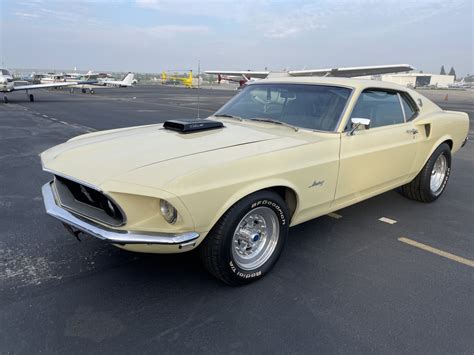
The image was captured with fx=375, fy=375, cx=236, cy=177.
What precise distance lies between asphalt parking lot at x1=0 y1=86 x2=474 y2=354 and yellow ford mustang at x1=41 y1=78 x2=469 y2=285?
14.8 inches

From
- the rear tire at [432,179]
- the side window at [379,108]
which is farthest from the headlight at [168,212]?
the rear tire at [432,179]

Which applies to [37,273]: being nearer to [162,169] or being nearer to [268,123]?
[162,169]

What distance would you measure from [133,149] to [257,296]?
1484mm

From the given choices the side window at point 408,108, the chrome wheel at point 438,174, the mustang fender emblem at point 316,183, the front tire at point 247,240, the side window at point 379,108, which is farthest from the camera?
the chrome wheel at point 438,174

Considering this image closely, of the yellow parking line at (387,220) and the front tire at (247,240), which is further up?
the front tire at (247,240)

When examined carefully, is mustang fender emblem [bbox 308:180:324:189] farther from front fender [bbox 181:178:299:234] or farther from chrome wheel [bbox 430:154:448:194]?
chrome wheel [bbox 430:154:448:194]

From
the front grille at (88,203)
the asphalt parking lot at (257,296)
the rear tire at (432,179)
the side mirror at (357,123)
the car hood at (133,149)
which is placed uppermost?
the side mirror at (357,123)

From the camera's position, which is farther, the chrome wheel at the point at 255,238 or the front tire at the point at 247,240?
the chrome wheel at the point at 255,238

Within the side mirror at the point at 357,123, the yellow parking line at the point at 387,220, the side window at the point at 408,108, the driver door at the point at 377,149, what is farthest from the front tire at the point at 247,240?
the side window at the point at 408,108

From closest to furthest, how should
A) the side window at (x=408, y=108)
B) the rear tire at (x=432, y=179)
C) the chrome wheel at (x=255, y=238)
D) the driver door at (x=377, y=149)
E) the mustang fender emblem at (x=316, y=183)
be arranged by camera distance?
the chrome wheel at (x=255, y=238) < the mustang fender emblem at (x=316, y=183) < the driver door at (x=377, y=149) < the side window at (x=408, y=108) < the rear tire at (x=432, y=179)

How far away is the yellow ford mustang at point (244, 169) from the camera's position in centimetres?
247

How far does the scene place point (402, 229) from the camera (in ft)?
13.7

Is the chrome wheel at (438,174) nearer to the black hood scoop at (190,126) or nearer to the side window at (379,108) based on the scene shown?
the side window at (379,108)

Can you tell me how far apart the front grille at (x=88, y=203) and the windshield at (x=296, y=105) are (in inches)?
75.0
